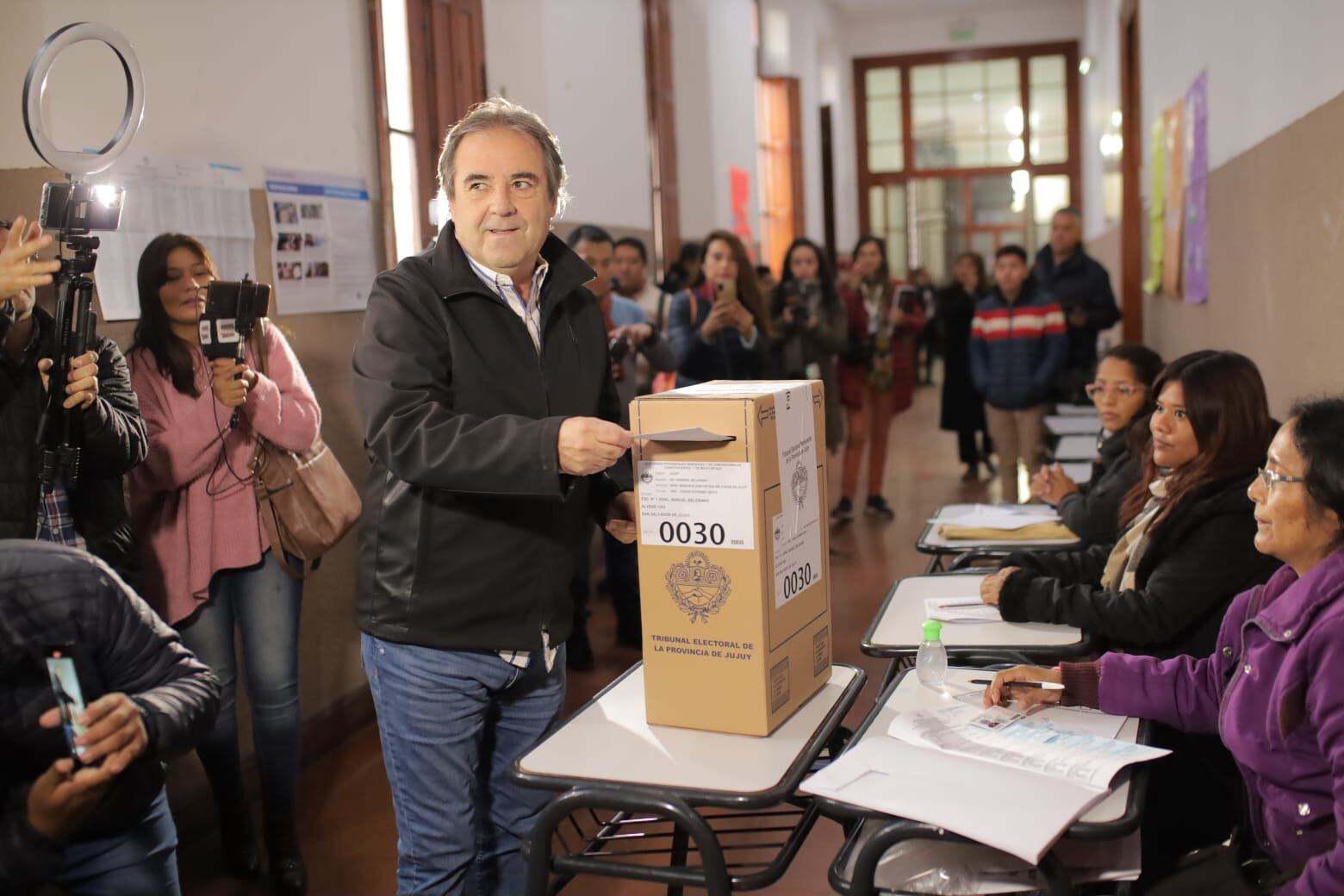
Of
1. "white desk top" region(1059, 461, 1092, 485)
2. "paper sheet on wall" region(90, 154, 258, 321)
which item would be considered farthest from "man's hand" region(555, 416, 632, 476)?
"white desk top" region(1059, 461, 1092, 485)

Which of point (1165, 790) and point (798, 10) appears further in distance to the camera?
point (798, 10)

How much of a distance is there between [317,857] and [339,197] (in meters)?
1.91

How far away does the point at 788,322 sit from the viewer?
5.77m

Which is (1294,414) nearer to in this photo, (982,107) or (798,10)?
(798,10)

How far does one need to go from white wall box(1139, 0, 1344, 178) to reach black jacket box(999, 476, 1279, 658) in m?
0.99

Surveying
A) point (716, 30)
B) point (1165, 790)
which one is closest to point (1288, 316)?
point (1165, 790)

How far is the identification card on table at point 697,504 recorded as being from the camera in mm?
1498

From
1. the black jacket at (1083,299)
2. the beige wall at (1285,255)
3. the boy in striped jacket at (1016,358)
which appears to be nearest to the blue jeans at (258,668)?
the beige wall at (1285,255)

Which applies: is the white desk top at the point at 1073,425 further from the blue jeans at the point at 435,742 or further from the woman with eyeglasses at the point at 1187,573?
the blue jeans at the point at 435,742

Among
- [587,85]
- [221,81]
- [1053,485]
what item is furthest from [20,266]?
[587,85]

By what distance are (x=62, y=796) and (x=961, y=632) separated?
1.50 meters

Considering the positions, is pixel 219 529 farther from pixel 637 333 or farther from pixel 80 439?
pixel 637 333

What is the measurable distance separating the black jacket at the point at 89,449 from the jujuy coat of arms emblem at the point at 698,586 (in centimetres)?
122

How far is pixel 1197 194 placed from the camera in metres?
4.70
